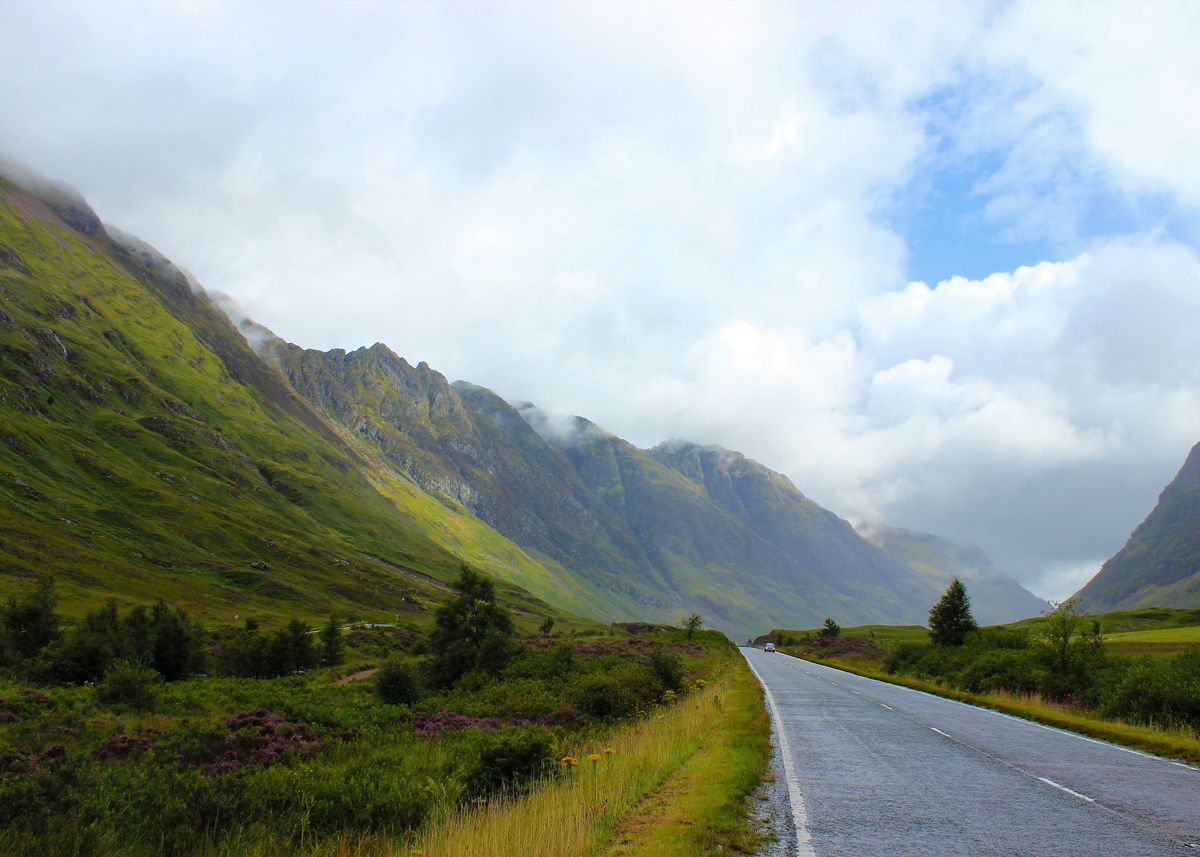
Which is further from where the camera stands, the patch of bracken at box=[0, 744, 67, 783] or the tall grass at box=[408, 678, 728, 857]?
the patch of bracken at box=[0, 744, 67, 783]

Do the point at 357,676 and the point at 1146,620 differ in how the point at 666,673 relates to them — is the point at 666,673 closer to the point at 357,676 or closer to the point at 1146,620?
the point at 357,676

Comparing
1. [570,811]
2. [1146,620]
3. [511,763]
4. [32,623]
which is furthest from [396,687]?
[1146,620]

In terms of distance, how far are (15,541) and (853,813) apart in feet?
441

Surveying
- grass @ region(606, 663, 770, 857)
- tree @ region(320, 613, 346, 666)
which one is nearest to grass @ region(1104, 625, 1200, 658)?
grass @ region(606, 663, 770, 857)

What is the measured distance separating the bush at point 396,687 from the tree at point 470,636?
474 cm

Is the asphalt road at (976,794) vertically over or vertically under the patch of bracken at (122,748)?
over

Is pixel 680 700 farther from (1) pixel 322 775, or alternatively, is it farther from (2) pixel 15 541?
(2) pixel 15 541

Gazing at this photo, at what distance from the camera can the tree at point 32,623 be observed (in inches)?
1831

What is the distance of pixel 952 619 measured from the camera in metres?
68.4

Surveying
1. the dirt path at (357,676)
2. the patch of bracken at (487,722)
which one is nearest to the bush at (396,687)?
the patch of bracken at (487,722)

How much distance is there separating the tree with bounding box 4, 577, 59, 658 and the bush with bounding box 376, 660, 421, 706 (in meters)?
25.4

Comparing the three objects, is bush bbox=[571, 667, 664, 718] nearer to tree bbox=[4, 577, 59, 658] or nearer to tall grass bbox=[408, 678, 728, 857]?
tall grass bbox=[408, 678, 728, 857]

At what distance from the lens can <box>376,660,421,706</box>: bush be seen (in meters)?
38.7

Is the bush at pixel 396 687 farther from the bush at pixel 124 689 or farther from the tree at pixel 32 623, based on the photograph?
the tree at pixel 32 623
